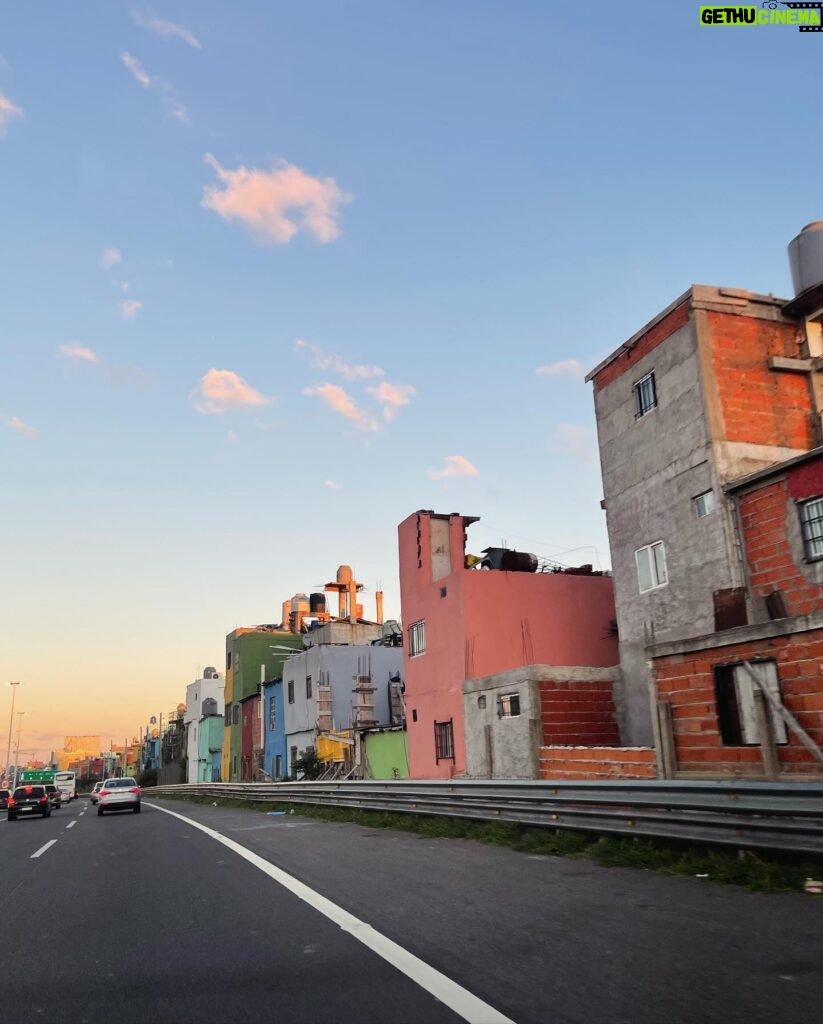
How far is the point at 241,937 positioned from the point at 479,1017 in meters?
2.67

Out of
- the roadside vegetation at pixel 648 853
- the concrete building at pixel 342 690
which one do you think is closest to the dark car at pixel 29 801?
the concrete building at pixel 342 690

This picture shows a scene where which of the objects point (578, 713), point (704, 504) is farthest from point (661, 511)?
point (578, 713)

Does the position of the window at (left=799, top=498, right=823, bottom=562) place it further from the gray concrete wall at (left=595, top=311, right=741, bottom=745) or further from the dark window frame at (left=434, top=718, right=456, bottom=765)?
the dark window frame at (left=434, top=718, right=456, bottom=765)

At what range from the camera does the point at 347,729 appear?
140ft

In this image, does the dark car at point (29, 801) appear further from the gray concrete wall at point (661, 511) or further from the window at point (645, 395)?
the window at point (645, 395)

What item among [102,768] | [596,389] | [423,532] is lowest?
[102,768]

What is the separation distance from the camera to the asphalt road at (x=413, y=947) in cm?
419

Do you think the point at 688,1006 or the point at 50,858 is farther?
the point at 50,858

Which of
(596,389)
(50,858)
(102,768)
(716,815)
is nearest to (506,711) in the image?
(596,389)

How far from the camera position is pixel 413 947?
5359mm

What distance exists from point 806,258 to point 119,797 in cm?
2854

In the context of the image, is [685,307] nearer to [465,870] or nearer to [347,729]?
[465,870]

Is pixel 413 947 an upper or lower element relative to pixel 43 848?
upper

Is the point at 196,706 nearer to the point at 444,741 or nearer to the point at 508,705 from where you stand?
the point at 444,741
